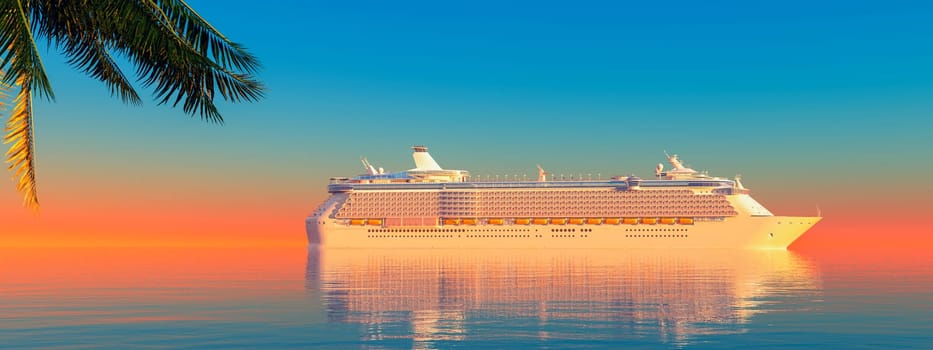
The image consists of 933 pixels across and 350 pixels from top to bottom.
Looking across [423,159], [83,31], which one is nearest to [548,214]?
[423,159]

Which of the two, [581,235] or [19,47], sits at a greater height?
[581,235]

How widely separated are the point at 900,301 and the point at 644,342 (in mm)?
14584

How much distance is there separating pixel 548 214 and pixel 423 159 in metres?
18.4

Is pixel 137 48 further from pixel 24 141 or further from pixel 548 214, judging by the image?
pixel 548 214

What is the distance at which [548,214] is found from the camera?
9662 centimetres

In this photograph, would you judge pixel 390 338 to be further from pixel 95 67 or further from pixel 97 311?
pixel 97 311

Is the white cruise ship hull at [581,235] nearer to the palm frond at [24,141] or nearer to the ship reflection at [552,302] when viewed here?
the ship reflection at [552,302]

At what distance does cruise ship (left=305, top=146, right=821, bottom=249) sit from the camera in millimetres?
91875

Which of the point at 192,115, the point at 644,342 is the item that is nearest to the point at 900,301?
the point at 644,342

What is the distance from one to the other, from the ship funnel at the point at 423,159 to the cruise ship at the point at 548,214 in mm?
2934

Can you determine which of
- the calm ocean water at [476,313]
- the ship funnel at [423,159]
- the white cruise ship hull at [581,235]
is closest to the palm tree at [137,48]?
the calm ocean water at [476,313]

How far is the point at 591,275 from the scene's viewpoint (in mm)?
41906

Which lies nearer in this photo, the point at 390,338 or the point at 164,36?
the point at 164,36

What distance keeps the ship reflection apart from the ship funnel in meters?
63.0
